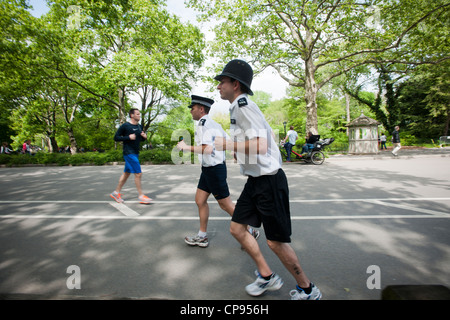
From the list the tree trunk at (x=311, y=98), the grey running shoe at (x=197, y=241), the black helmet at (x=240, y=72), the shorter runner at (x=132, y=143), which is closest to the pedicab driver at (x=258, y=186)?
the black helmet at (x=240, y=72)

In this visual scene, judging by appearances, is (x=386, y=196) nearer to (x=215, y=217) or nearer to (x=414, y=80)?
(x=215, y=217)

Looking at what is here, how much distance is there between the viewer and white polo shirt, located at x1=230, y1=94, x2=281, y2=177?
190cm

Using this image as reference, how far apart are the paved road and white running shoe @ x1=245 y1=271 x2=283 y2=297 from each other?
Result: 0.07 metres

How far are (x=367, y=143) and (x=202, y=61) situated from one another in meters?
17.2

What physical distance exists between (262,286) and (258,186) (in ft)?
3.11

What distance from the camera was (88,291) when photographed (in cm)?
217

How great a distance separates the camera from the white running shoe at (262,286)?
2.10 metres

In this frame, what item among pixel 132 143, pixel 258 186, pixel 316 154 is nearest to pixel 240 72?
pixel 258 186

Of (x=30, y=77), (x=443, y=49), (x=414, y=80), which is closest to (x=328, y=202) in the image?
(x=443, y=49)

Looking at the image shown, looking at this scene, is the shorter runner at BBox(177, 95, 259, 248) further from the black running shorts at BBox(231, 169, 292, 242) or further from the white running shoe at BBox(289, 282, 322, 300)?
the white running shoe at BBox(289, 282, 322, 300)

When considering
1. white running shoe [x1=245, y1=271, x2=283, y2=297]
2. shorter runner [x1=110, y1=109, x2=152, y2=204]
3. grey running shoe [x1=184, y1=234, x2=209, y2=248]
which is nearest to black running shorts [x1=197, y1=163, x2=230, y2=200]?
grey running shoe [x1=184, y1=234, x2=209, y2=248]

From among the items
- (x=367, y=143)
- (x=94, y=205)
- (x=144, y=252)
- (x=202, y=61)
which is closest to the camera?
(x=144, y=252)

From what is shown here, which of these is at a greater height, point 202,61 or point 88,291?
point 202,61

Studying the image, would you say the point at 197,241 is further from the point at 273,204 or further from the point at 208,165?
the point at 273,204
